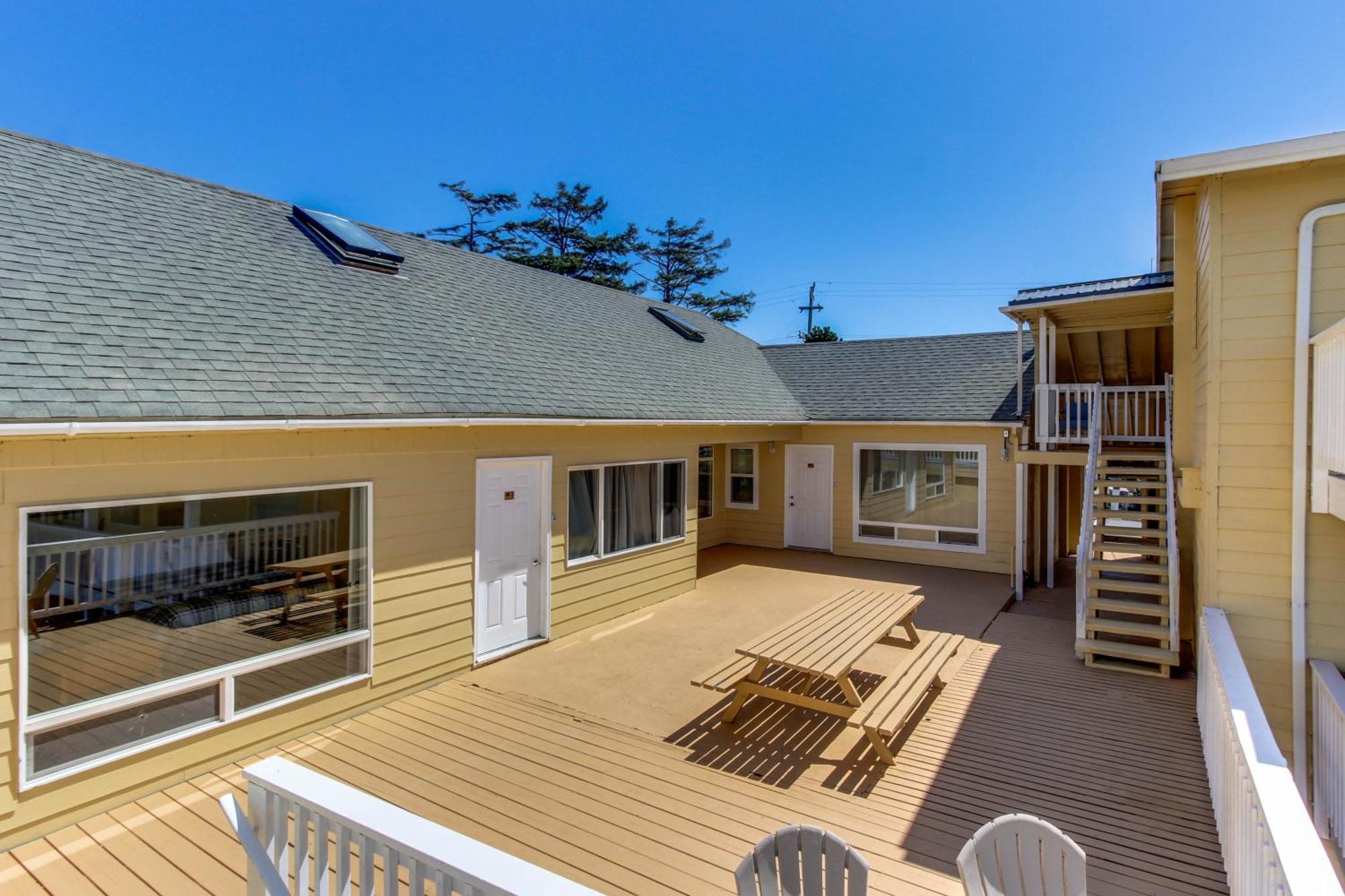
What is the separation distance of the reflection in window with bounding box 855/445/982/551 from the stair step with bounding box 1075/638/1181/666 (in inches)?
185

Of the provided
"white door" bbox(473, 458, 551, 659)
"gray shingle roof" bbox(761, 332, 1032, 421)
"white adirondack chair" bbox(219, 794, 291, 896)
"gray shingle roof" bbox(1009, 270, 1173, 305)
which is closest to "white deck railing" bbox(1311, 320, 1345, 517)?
"gray shingle roof" bbox(1009, 270, 1173, 305)

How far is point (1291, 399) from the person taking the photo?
16.4 feet

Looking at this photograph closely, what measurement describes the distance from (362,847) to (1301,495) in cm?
646

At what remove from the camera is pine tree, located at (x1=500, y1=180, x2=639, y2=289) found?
2998 cm

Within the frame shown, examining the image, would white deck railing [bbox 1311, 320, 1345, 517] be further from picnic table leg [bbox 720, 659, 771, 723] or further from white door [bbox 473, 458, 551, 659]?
white door [bbox 473, 458, 551, 659]

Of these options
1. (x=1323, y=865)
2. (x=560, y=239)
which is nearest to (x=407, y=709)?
(x=1323, y=865)

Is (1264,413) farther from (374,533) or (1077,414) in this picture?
(374,533)

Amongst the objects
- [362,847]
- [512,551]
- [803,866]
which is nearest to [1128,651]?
[803,866]

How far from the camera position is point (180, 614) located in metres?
4.56

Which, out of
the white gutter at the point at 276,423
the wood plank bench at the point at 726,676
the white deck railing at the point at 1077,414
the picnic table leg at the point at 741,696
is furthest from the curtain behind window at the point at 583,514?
the white deck railing at the point at 1077,414

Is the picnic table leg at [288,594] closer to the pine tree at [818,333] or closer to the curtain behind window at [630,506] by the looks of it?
the curtain behind window at [630,506]

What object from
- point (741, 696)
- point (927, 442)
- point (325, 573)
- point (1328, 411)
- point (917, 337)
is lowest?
point (741, 696)

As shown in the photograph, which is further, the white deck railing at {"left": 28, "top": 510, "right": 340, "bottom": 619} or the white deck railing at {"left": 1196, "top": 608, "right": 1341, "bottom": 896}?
the white deck railing at {"left": 28, "top": 510, "right": 340, "bottom": 619}

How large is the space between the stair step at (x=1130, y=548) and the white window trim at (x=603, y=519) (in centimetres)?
541
